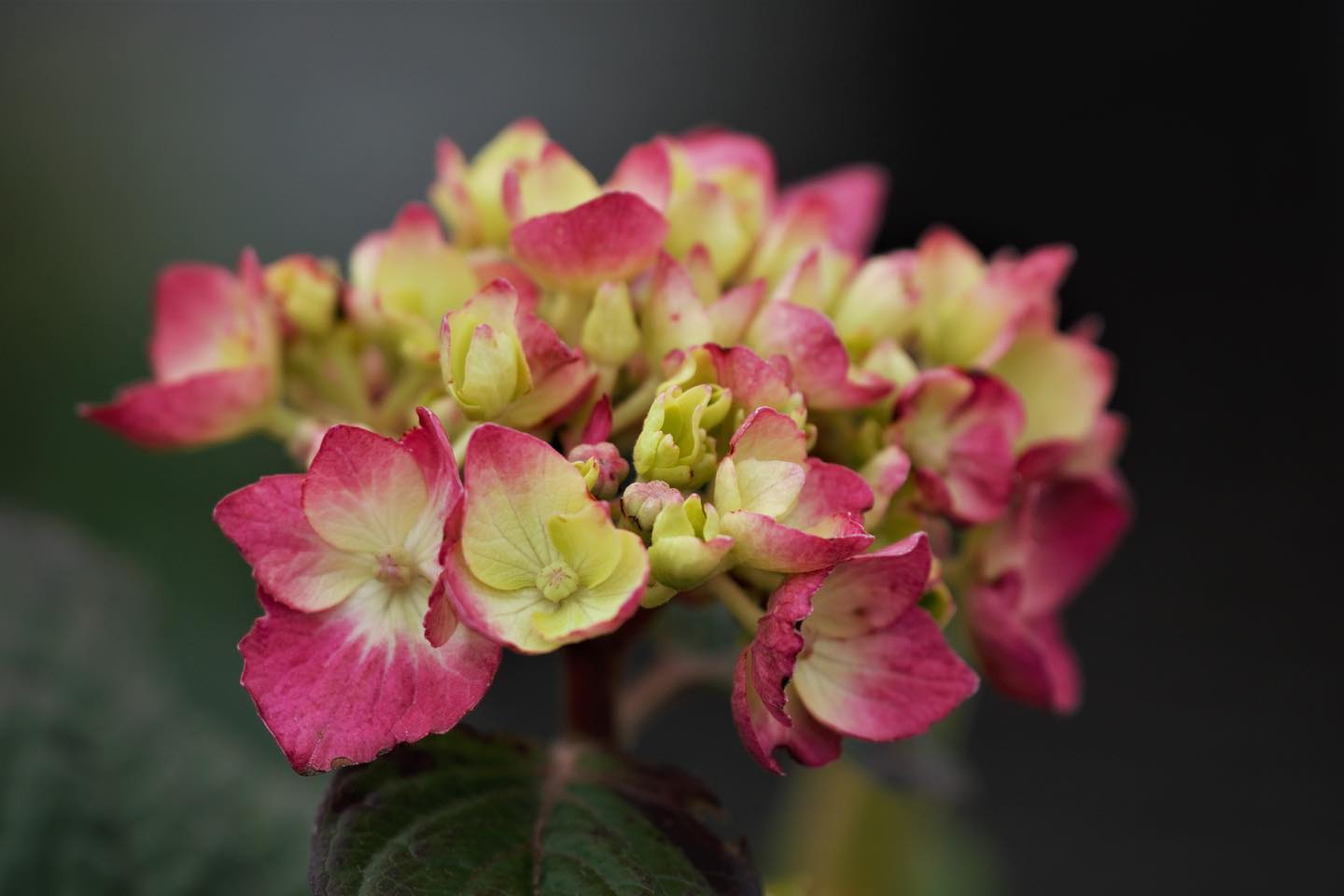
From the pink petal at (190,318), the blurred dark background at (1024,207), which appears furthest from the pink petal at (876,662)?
the blurred dark background at (1024,207)

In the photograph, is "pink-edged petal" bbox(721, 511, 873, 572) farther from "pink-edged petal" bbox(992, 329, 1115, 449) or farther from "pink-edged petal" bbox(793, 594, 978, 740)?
"pink-edged petal" bbox(992, 329, 1115, 449)

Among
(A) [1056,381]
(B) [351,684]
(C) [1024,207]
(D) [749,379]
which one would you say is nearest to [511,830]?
(B) [351,684]

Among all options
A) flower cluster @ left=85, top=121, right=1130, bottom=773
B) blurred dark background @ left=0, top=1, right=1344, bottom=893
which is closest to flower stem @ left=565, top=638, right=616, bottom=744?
flower cluster @ left=85, top=121, right=1130, bottom=773

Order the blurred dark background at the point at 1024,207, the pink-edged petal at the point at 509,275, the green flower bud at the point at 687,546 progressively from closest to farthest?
the green flower bud at the point at 687,546 → the pink-edged petal at the point at 509,275 → the blurred dark background at the point at 1024,207

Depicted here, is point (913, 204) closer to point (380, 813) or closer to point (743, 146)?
point (743, 146)

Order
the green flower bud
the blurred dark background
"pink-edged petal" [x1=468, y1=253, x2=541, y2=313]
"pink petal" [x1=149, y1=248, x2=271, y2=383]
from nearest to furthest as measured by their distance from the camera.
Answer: the green flower bud
"pink-edged petal" [x1=468, y1=253, x2=541, y2=313]
"pink petal" [x1=149, y1=248, x2=271, y2=383]
the blurred dark background

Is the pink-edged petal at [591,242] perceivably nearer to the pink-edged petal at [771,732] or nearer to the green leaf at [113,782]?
the pink-edged petal at [771,732]
